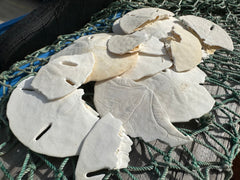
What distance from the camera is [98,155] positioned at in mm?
725

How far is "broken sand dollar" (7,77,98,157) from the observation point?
760 mm

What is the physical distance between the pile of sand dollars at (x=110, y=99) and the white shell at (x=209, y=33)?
0.14 m

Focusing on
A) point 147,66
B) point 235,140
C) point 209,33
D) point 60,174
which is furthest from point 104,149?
point 209,33

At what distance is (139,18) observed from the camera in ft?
4.06

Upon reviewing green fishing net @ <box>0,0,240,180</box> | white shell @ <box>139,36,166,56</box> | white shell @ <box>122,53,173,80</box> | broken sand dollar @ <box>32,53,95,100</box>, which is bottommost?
green fishing net @ <box>0,0,240,180</box>

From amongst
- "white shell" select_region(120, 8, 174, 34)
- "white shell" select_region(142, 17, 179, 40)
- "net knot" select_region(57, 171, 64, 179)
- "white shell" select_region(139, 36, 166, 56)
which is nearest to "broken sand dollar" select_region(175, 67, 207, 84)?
"white shell" select_region(139, 36, 166, 56)

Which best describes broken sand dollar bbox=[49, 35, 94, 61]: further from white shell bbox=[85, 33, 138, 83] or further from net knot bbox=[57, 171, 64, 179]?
net knot bbox=[57, 171, 64, 179]

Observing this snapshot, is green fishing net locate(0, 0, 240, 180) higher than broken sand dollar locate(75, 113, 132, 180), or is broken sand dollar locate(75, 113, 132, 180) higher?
broken sand dollar locate(75, 113, 132, 180)

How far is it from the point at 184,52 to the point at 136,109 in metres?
0.40

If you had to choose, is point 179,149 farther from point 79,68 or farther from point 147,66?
point 79,68

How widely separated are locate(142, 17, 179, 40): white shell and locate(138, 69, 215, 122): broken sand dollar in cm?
28

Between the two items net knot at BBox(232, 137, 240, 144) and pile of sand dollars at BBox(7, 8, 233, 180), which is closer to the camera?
pile of sand dollars at BBox(7, 8, 233, 180)

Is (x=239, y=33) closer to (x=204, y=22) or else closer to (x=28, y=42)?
(x=204, y=22)

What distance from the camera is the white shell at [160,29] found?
118cm
